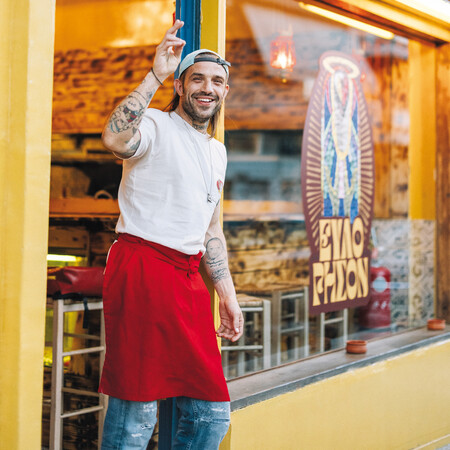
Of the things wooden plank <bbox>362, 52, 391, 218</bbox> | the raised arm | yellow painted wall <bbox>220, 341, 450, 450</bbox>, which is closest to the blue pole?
yellow painted wall <bbox>220, 341, 450, 450</bbox>

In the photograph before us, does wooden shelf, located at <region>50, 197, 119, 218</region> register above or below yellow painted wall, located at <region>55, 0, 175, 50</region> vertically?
below

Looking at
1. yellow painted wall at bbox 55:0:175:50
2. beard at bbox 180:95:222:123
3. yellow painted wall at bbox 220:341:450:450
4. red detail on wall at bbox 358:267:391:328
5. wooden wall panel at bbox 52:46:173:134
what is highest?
yellow painted wall at bbox 55:0:175:50

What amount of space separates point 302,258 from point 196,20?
1699 mm

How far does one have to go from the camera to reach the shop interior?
368 cm

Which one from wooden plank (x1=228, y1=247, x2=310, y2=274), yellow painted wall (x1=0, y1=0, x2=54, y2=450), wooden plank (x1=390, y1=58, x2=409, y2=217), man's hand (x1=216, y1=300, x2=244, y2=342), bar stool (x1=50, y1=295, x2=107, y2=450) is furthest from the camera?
wooden plank (x1=390, y1=58, x2=409, y2=217)

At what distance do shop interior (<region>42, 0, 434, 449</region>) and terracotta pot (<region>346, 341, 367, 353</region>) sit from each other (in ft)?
0.41

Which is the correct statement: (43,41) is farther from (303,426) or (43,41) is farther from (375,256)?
(375,256)

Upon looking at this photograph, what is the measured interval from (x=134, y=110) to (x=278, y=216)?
2664 mm

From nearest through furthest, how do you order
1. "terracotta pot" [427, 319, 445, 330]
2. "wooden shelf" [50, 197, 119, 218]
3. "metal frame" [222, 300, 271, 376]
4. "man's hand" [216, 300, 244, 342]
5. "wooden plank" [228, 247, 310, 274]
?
"man's hand" [216, 300, 244, 342]
"metal frame" [222, 300, 271, 376]
"wooden plank" [228, 247, 310, 274]
"terracotta pot" [427, 319, 445, 330]
"wooden shelf" [50, 197, 119, 218]

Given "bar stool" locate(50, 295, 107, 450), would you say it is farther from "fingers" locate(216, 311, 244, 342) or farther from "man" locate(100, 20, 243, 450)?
"man" locate(100, 20, 243, 450)

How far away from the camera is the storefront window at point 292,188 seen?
3.79m

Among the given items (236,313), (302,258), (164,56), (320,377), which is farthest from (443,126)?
(164,56)

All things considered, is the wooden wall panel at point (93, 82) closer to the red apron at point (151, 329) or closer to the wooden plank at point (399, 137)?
the wooden plank at point (399, 137)

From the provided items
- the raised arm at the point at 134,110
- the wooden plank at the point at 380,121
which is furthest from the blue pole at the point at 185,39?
the wooden plank at the point at 380,121
